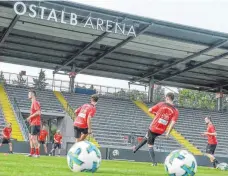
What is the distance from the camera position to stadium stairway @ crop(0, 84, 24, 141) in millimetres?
27533

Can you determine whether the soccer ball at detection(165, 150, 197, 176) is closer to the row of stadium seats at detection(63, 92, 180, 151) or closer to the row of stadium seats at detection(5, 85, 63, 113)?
the row of stadium seats at detection(63, 92, 180, 151)

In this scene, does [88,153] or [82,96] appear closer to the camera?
[88,153]

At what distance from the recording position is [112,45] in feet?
103

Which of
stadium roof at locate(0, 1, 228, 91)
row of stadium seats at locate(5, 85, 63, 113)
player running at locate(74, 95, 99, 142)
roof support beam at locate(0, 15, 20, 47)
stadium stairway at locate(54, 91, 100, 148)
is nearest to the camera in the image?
player running at locate(74, 95, 99, 142)

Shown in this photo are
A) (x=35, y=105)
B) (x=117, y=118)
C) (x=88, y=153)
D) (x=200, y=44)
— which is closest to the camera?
(x=88, y=153)

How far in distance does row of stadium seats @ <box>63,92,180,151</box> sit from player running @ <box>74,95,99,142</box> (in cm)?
1491

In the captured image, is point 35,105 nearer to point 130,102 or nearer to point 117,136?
point 117,136

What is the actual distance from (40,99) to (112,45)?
7.45 m

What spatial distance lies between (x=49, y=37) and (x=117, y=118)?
882cm

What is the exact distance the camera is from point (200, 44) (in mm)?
30359

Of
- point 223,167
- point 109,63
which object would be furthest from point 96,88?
point 223,167

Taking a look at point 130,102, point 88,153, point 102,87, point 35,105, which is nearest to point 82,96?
point 102,87

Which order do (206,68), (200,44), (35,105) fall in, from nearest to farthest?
(35,105) < (200,44) < (206,68)

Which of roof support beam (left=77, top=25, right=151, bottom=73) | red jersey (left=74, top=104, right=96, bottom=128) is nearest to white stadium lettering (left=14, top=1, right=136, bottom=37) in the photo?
roof support beam (left=77, top=25, right=151, bottom=73)
